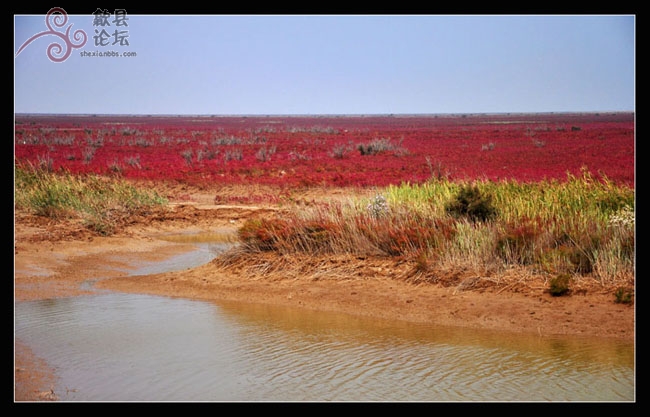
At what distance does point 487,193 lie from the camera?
48.7ft

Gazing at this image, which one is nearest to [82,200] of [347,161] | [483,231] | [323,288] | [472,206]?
[323,288]

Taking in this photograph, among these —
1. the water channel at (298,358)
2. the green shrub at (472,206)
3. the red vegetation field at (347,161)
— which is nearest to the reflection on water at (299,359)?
the water channel at (298,358)

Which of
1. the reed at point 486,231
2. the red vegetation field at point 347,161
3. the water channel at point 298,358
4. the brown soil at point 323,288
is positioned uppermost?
the red vegetation field at point 347,161

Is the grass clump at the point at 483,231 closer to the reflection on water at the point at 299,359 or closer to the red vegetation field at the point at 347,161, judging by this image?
the reflection on water at the point at 299,359

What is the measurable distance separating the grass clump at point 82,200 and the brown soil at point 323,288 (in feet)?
4.17

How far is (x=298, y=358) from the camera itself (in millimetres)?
8555

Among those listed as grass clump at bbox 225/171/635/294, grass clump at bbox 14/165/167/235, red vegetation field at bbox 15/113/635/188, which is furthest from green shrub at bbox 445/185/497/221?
red vegetation field at bbox 15/113/635/188

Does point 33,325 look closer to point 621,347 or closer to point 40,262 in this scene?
point 40,262

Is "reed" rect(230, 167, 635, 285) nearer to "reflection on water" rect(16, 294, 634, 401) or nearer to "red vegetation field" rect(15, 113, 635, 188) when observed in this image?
"reflection on water" rect(16, 294, 634, 401)

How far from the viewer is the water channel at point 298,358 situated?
736 cm

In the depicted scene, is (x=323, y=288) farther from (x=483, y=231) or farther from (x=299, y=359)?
(x=299, y=359)

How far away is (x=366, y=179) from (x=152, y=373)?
22.2 metres

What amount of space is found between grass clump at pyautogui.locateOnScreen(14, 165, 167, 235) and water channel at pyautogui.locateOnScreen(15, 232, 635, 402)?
317 inches

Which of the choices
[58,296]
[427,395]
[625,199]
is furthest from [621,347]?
[58,296]
